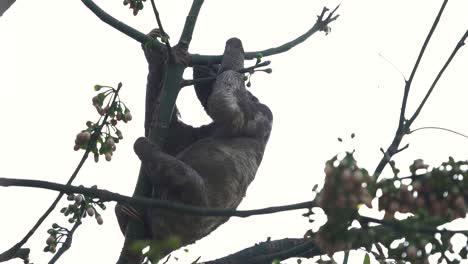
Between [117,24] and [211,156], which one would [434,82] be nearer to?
[117,24]

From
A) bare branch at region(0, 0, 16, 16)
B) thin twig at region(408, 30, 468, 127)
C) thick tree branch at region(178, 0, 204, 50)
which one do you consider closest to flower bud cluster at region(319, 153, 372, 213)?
thin twig at region(408, 30, 468, 127)

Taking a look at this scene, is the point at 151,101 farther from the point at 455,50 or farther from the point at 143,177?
the point at 455,50

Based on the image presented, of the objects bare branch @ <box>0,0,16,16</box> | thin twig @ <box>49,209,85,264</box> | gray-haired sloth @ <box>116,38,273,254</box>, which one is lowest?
thin twig @ <box>49,209,85,264</box>

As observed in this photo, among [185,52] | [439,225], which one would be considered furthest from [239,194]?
[439,225]

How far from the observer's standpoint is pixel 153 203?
352cm

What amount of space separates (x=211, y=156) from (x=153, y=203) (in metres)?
4.07

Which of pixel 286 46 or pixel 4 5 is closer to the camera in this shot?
pixel 4 5

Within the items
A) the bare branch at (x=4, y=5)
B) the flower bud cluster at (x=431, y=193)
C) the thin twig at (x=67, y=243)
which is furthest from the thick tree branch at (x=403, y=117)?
the thin twig at (x=67, y=243)

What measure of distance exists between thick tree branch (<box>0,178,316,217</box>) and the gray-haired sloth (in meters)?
2.80

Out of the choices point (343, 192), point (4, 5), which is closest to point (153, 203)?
point (343, 192)

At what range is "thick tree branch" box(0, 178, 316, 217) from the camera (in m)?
3.18

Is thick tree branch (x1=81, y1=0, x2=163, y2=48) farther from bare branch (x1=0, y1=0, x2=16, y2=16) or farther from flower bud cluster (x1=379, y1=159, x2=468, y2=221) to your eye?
flower bud cluster (x1=379, y1=159, x2=468, y2=221)

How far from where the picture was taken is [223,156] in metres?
7.64

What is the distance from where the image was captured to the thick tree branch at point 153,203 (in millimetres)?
3179
